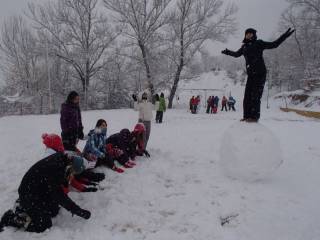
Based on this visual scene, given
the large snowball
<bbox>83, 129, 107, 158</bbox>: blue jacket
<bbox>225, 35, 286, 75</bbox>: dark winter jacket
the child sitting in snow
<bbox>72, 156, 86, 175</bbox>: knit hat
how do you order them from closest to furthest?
<bbox>72, 156, 86, 175</bbox>: knit hat → the large snowball → <bbox>225, 35, 286, 75</bbox>: dark winter jacket → <bbox>83, 129, 107, 158</bbox>: blue jacket → the child sitting in snow

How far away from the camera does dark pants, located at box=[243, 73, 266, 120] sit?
230 inches

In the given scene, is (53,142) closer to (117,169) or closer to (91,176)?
(91,176)

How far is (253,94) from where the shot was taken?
586 cm

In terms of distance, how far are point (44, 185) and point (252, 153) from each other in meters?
→ 3.54

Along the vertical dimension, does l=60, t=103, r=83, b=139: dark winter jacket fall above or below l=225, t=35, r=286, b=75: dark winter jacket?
below

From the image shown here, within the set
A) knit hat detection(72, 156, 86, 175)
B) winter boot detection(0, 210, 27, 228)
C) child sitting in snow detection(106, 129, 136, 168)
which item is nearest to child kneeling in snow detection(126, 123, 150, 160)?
child sitting in snow detection(106, 129, 136, 168)

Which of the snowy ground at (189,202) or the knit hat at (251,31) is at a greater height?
the knit hat at (251,31)

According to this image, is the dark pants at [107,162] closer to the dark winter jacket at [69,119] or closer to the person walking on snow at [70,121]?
the person walking on snow at [70,121]

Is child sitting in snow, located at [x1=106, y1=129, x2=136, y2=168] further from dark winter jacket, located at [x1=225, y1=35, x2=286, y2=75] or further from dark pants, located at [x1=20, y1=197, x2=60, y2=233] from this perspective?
dark winter jacket, located at [x1=225, y1=35, x2=286, y2=75]

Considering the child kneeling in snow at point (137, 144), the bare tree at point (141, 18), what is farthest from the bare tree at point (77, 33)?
the child kneeling in snow at point (137, 144)

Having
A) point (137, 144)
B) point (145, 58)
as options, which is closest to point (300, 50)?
point (145, 58)

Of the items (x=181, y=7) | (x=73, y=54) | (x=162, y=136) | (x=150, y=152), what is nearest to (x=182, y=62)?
(x=181, y=7)

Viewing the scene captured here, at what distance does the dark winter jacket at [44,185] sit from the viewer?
4.15 m

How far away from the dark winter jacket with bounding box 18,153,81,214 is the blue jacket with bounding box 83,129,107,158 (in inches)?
85.5
